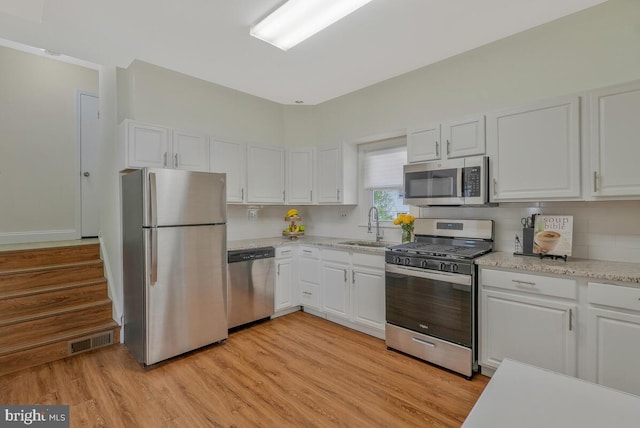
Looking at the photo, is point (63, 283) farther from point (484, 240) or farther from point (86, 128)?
point (484, 240)

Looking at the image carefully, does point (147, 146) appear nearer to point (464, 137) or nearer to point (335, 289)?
point (335, 289)

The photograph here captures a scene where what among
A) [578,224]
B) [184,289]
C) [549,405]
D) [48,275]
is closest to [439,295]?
[578,224]

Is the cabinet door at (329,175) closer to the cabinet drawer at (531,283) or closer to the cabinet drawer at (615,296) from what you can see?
the cabinet drawer at (531,283)

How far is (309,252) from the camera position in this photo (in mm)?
3746

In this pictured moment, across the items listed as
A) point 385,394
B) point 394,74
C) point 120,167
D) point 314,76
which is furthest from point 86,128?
point 385,394

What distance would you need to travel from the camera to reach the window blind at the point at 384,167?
3.65 meters

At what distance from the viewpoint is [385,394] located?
2.22 meters

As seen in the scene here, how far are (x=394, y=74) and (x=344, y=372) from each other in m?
2.88

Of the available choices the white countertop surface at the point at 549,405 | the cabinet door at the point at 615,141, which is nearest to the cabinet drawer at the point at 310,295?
the cabinet door at the point at 615,141

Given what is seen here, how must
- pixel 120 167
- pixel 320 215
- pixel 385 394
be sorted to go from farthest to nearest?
pixel 320 215
pixel 120 167
pixel 385 394

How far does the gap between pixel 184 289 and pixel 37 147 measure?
3360 millimetres

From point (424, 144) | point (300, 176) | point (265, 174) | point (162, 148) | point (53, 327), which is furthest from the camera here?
point (300, 176)

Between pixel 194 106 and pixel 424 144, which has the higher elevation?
pixel 194 106

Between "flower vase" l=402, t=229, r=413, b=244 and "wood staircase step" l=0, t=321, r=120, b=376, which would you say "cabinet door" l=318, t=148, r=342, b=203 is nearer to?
"flower vase" l=402, t=229, r=413, b=244
